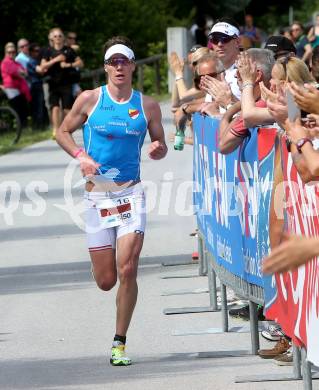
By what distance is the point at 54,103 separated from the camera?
26.0 meters

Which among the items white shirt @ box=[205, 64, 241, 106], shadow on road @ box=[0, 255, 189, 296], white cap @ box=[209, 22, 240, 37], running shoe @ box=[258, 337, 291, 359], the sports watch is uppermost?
white cap @ box=[209, 22, 240, 37]

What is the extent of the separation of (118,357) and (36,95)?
20837mm

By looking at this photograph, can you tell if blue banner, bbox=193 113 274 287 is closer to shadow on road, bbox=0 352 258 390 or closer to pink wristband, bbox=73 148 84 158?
shadow on road, bbox=0 352 258 390

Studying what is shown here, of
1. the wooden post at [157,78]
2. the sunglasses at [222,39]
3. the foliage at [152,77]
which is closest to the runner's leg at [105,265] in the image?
the sunglasses at [222,39]

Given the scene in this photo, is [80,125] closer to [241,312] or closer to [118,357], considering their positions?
[118,357]

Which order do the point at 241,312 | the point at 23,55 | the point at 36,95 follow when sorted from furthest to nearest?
the point at 36,95
the point at 23,55
the point at 241,312

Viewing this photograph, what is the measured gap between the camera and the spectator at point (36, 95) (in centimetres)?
2915

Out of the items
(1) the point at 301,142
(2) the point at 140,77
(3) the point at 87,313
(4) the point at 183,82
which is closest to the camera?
(1) the point at 301,142

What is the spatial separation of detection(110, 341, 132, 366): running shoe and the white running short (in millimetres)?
725

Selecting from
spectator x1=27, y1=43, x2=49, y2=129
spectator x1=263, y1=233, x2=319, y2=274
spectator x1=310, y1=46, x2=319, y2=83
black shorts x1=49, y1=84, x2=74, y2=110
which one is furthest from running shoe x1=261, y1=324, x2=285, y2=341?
spectator x1=27, y1=43, x2=49, y2=129

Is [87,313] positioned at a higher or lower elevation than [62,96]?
lower

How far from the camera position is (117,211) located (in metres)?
9.59

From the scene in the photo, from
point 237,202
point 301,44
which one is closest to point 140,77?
point 301,44

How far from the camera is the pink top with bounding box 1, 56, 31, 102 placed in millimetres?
27641
